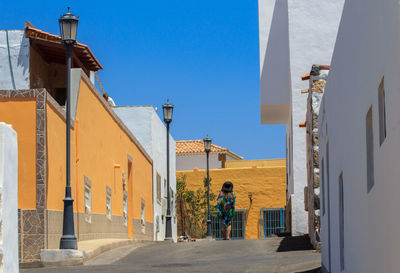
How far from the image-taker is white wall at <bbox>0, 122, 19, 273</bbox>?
700 cm

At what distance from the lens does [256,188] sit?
42375 mm

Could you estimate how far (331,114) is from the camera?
971 cm

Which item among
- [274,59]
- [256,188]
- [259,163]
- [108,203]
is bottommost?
[108,203]

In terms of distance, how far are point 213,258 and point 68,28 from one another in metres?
5.40

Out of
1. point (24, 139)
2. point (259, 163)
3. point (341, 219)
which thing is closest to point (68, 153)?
point (24, 139)

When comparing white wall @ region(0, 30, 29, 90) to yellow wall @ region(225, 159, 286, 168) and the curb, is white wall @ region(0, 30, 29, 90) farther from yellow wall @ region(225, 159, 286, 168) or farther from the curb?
yellow wall @ region(225, 159, 286, 168)

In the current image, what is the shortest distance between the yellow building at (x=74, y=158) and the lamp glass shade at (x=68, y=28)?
1.20 meters

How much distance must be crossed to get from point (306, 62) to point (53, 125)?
10460mm

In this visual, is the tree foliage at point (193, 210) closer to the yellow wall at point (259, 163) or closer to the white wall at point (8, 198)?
the yellow wall at point (259, 163)

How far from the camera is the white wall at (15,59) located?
23109 mm

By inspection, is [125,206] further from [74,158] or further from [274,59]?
[74,158]

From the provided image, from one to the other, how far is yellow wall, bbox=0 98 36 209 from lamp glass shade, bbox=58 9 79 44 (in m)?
1.40

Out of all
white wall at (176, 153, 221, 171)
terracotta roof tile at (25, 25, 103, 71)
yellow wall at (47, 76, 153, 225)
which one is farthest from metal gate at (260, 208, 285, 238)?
terracotta roof tile at (25, 25, 103, 71)

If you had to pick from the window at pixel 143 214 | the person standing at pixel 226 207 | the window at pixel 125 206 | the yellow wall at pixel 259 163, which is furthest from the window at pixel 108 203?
the yellow wall at pixel 259 163
